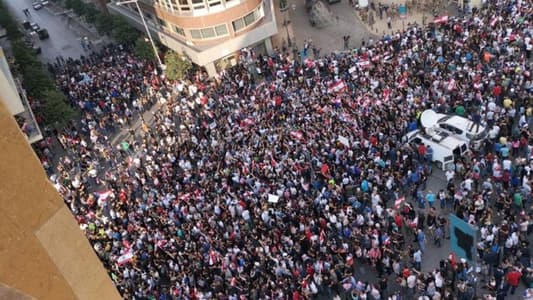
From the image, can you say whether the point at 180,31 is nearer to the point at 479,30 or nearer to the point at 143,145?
the point at 143,145

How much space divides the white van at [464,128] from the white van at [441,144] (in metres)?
0.38

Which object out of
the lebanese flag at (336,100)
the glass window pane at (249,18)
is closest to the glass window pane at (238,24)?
the glass window pane at (249,18)

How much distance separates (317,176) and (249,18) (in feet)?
62.4

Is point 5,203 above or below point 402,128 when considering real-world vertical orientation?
above

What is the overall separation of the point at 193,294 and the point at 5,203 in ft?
50.2

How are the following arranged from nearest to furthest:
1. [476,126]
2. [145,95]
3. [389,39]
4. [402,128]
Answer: [476,126] → [402,128] → [389,39] → [145,95]

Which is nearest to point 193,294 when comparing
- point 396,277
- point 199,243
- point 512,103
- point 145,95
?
point 199,243

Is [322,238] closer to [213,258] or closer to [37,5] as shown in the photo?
[213,258]

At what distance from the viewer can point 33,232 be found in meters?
4.30

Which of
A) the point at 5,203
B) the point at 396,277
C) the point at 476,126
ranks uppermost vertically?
the point at 5,203

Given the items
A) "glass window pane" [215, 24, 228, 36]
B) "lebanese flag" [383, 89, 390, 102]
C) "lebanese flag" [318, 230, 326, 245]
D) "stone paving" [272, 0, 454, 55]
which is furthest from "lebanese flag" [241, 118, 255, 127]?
"stone paving" [272, 0, 454, 55]

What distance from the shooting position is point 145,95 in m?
36.1

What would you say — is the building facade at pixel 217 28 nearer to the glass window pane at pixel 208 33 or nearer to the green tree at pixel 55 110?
the glass window pane at pixel 208 33

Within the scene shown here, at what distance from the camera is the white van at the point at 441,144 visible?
72.4 feet
